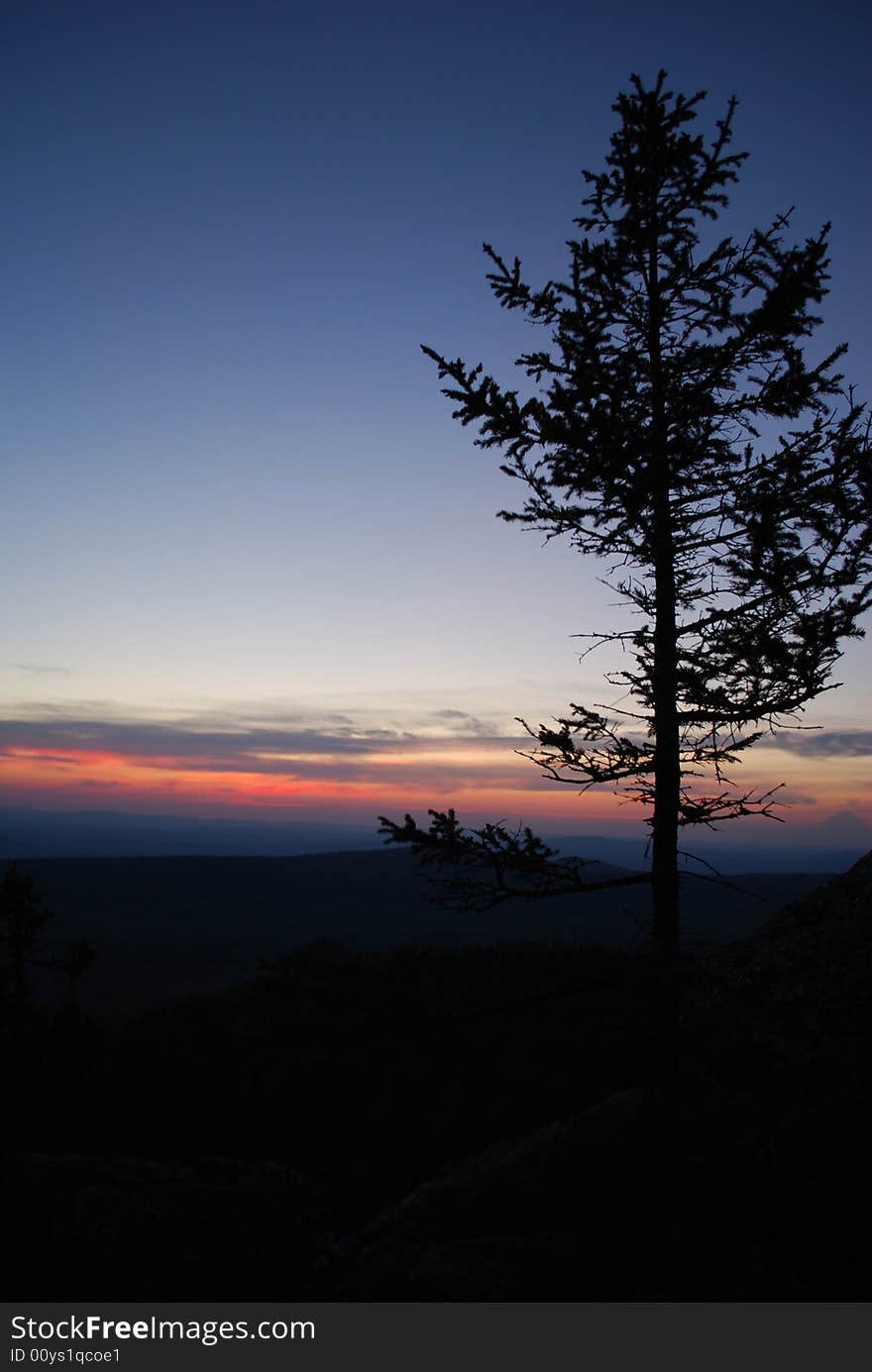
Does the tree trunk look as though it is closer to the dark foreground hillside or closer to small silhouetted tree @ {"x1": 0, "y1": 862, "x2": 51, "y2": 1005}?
the dark foreground hillside

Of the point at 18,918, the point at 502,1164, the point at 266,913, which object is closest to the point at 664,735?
the point at 502,1164

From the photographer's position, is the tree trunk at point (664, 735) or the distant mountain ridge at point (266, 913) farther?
the distant mountain ridge at point (266, 913)

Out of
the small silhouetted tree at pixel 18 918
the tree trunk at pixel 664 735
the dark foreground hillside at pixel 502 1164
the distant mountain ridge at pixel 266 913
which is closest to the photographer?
the dark foreground hillside at pixel 502 1164

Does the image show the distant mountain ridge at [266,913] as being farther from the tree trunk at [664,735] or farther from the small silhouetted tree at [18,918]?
the tree trunk at [664,735]

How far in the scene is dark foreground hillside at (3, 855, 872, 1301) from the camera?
20.4ft

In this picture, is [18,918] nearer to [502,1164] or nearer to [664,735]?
[502,1164]

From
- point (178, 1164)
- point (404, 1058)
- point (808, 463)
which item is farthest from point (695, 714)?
point (404, 1058)

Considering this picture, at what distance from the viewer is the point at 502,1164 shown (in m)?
8.55

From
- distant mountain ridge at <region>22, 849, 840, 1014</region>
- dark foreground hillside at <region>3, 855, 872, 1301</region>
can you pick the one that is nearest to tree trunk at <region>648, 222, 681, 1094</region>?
dark foreground hillside at <region>3, 855, 872, 1301</region>

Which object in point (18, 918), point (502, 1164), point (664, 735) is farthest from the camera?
point (18, 918)

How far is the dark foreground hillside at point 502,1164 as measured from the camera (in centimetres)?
623

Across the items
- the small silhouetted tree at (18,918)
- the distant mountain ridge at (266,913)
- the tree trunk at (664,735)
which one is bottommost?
the distant mountain ridge at (266,913)

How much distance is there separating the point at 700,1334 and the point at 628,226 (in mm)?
11709

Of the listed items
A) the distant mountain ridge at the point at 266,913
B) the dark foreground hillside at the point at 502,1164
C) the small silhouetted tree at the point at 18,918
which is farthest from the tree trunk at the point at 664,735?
the distant mountain ridge at the point at 266,913
